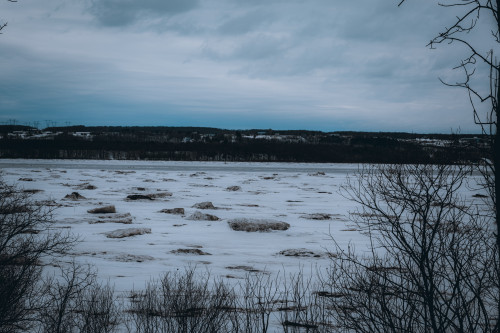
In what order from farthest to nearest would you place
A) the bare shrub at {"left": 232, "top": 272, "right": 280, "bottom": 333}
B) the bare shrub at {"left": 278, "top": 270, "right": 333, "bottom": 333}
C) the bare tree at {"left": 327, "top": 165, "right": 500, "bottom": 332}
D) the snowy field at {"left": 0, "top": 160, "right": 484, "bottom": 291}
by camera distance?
the snowy field at {"left": 0, "top": 160, "right": 484, "bottom": 291} → the bare shrub at {"left": 278, "top": 270, "right": 333, "bottom": 333} → the bare shrub at {"left": 232, "top": 272, "right": 280, "bottom": 333} → the bare tree at {"left": 327, "top": 165, "right": 500, "bottom": 332}

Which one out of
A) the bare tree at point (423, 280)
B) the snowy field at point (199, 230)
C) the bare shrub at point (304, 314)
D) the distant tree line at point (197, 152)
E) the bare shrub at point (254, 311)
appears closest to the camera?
the bare tree at point (423, 280)

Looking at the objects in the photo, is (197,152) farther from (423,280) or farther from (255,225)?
(423,280)

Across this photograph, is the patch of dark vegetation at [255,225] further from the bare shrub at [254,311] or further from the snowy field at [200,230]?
the bare shrub at [254,311]

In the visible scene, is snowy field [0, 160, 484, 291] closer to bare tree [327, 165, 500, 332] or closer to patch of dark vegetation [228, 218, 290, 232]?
patch of dark vegetation [228, 218, 290, 232]

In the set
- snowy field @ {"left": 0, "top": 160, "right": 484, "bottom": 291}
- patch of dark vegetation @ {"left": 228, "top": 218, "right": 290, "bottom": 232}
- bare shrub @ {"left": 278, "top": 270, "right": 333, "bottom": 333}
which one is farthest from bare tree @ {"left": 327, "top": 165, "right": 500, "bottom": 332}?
patch of dark vegetation @ {"left": 228, "top": 218, "right": 290, "bottom": 232}

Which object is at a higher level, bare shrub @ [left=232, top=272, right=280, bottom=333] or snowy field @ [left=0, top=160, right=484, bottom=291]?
bare shrub @ [left=232, top=272, right=280, bottom=333]

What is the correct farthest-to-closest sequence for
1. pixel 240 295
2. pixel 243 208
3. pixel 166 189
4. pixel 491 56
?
pixel 166 189 → pixel 243 208 → pixel 240 295 → pixel 491 56

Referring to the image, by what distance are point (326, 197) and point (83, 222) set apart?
1446 cm

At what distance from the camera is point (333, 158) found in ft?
218

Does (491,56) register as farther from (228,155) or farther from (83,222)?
(228,155)

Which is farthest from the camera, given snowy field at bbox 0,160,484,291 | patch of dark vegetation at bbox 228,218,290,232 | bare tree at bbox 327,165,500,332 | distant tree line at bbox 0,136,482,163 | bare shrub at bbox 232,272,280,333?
distant tree line at bbox 0,136,482,163

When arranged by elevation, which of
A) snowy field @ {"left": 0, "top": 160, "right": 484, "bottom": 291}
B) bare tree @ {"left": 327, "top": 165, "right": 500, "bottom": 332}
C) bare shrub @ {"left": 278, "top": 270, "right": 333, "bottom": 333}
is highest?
bare tree @ {"left": 327, "top": 165, "right": 500, "bottom": 332}

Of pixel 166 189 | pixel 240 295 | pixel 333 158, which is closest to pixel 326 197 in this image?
pixel 166 189

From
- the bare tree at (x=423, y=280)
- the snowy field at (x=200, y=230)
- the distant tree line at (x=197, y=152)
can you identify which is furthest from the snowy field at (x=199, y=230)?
the distant tree line at (x=197, y=152)
